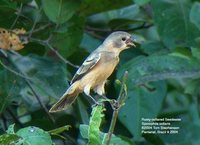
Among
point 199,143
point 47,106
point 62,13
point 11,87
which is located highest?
point 62,13

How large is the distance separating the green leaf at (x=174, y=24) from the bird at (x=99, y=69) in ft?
3.26

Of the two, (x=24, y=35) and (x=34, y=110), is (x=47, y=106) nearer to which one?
(x=34, y=110)

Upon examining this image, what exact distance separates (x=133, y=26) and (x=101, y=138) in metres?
1.76

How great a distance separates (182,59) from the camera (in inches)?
148

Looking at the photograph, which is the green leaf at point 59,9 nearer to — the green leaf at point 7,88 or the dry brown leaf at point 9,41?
the dry brown leaf at point 9,41

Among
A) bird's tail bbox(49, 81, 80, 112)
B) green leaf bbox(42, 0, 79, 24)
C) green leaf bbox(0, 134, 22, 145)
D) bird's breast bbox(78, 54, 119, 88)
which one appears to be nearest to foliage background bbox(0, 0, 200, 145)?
green leaf bbox(42, 0, 79, 24)

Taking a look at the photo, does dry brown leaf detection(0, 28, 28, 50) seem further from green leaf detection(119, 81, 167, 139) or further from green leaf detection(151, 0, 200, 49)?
green leaf detection(151, 0, 200, 49)

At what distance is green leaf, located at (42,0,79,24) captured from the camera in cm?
383

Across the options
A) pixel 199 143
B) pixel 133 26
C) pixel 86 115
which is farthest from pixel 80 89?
pixel 133 26

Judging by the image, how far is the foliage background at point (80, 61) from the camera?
3793mm

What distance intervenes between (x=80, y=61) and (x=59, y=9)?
16.1 inches

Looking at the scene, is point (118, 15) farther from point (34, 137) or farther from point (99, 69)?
point (34, 137)

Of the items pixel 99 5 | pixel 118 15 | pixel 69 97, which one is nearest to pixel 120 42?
pixel 69 97

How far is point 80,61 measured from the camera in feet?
13.7
